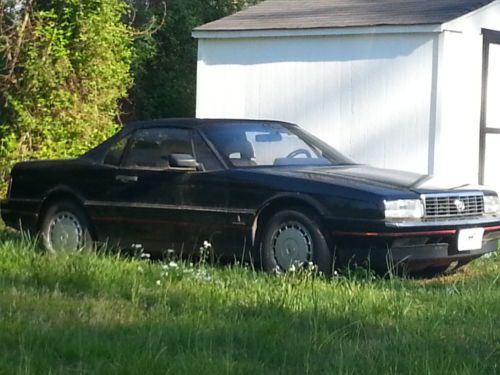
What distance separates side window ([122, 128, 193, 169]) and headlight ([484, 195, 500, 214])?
2.56 m

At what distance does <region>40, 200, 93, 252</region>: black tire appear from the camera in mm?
9944

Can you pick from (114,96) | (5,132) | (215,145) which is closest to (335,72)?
(114,96)

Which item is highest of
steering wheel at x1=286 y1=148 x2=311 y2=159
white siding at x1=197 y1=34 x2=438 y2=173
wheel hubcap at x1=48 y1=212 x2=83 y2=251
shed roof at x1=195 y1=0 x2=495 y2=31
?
shed roof at x1=195 y1=0 x2=495 y2=31

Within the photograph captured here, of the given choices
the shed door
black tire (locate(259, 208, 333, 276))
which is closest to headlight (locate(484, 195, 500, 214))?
black tire (locate(259, 208, 333, 276))

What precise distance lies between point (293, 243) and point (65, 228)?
8.13ft

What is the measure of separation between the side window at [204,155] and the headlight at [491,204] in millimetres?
2257

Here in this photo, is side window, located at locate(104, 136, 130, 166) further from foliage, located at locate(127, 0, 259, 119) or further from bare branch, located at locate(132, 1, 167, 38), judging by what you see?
foliage, located at locate(127, 0, 259, 119)

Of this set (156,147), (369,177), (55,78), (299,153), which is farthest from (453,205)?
(55,78)

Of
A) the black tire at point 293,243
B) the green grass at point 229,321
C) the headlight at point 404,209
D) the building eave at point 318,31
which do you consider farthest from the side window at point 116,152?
the building eave at point 318,31

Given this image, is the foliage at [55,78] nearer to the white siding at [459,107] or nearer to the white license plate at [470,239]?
the white siding at [459,107]

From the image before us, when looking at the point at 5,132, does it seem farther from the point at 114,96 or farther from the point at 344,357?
the point at 344,357

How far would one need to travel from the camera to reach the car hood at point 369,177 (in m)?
8.68

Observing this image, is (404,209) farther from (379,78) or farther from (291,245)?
(379,78)

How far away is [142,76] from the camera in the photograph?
68.2 ft
